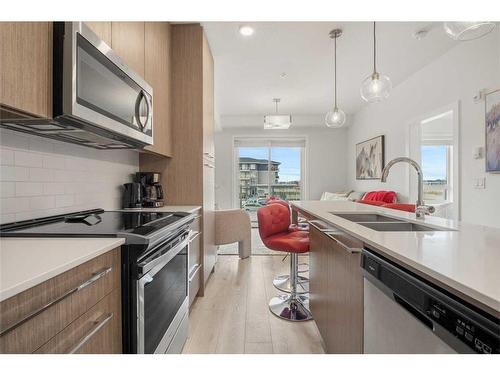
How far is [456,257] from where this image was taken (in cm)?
70

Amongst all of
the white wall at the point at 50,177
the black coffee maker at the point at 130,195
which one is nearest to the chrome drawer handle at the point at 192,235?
the black coffee maker at the point at 130,195

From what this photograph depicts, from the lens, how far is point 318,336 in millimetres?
1830

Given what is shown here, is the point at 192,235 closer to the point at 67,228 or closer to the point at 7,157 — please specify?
the point at 67,228

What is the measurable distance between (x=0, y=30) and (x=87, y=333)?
3.15 feet

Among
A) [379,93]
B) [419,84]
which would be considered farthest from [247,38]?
[419,84]

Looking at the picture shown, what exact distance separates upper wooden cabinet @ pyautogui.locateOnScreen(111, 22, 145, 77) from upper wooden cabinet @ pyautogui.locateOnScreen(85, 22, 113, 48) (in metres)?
0.04

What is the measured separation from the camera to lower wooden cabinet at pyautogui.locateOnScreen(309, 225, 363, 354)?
1060mm

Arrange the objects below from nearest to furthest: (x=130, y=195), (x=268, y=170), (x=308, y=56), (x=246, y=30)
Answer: (x=130, y=195) < (x=246, y=30) < (x=308, y=56) < (x=268, y=170)

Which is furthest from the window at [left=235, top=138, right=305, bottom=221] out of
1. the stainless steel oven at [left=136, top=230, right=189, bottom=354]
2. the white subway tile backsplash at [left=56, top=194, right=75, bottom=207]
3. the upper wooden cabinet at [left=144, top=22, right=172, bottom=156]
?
the white subway tile backsplash at [left=56, top=194, right=75, bottom=207]

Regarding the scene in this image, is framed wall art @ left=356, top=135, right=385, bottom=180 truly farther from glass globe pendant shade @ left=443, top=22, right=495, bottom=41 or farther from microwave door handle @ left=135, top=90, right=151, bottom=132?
microwave door handle @ left=135, top=90, right=151, bottom=132

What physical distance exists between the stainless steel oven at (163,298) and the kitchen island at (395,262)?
86 cm

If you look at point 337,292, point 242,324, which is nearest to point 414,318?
point 337,292

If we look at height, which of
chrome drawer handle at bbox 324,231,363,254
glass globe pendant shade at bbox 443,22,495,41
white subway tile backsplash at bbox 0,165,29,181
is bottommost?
chrome drawer handle at bbox 324,231,363,254

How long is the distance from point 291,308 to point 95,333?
1.66 meters
